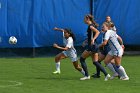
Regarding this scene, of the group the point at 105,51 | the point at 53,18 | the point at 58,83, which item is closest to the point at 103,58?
the point at 105,51

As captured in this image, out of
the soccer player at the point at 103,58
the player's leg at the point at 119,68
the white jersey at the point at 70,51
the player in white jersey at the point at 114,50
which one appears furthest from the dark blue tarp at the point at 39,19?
the player's leg at the point at 119,68

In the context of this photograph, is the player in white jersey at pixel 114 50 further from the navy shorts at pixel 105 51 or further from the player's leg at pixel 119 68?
the navy shorts at pixel 105 51

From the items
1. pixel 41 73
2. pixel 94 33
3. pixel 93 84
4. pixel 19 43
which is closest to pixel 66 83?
pixel 93 84

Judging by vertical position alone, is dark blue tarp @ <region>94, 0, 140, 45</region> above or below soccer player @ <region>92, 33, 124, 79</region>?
above

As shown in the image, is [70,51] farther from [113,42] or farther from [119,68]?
[119,68]

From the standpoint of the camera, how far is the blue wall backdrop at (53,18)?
24406 mm

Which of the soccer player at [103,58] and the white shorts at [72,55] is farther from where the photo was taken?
the white shorts at [72,55]

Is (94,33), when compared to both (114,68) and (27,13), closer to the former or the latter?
(114,68)

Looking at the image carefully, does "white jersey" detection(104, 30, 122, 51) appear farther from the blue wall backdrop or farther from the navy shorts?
the blue wall backdrop

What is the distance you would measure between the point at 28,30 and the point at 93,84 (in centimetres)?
1206

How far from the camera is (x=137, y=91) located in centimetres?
1166

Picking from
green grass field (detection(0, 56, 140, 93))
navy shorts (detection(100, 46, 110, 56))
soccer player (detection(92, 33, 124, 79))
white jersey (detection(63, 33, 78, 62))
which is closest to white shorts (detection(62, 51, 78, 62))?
white jersey (detection(63, 33, 78, 62))

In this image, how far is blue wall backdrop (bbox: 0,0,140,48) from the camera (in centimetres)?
2441

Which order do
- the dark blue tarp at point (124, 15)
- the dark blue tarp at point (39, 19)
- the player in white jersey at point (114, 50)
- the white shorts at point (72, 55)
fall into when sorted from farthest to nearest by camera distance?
the dark blue tarp at point (124, 15) < the dark blue tarp at point (39, 19) < the white shorts at point (72, 55) < the player in white jersey at point (114, 50)
